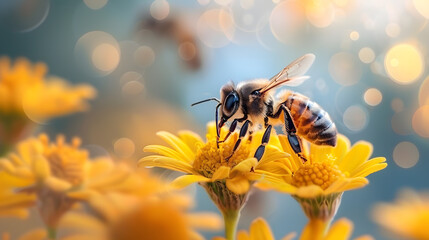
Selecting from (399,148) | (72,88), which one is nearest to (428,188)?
(399,148)

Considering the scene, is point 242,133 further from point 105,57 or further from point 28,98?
point 105,57

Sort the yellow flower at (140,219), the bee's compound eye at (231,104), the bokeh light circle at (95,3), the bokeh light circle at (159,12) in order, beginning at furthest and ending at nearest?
the bokeh light circle at (95,3) → the bokeh light circle at (159,12) → the bee's compound eye at (231,104) → the yellow flower at (140,219)

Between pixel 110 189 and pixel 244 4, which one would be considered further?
pixel 244 4

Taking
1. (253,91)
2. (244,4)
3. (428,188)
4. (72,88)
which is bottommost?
(428,188)

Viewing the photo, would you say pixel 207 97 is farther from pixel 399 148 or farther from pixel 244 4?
pixel 399 148

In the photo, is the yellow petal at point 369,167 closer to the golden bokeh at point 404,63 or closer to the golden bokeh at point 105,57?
the golden bokeh at point 404,63

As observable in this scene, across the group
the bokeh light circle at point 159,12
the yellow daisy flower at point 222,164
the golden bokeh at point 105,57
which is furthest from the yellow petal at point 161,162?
the golden bokeh at point 105,57

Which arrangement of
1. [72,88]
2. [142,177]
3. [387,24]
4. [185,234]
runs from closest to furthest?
[185,234]
[142,177]
[72,88]
[387,24]

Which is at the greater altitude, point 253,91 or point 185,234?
point 253,91
